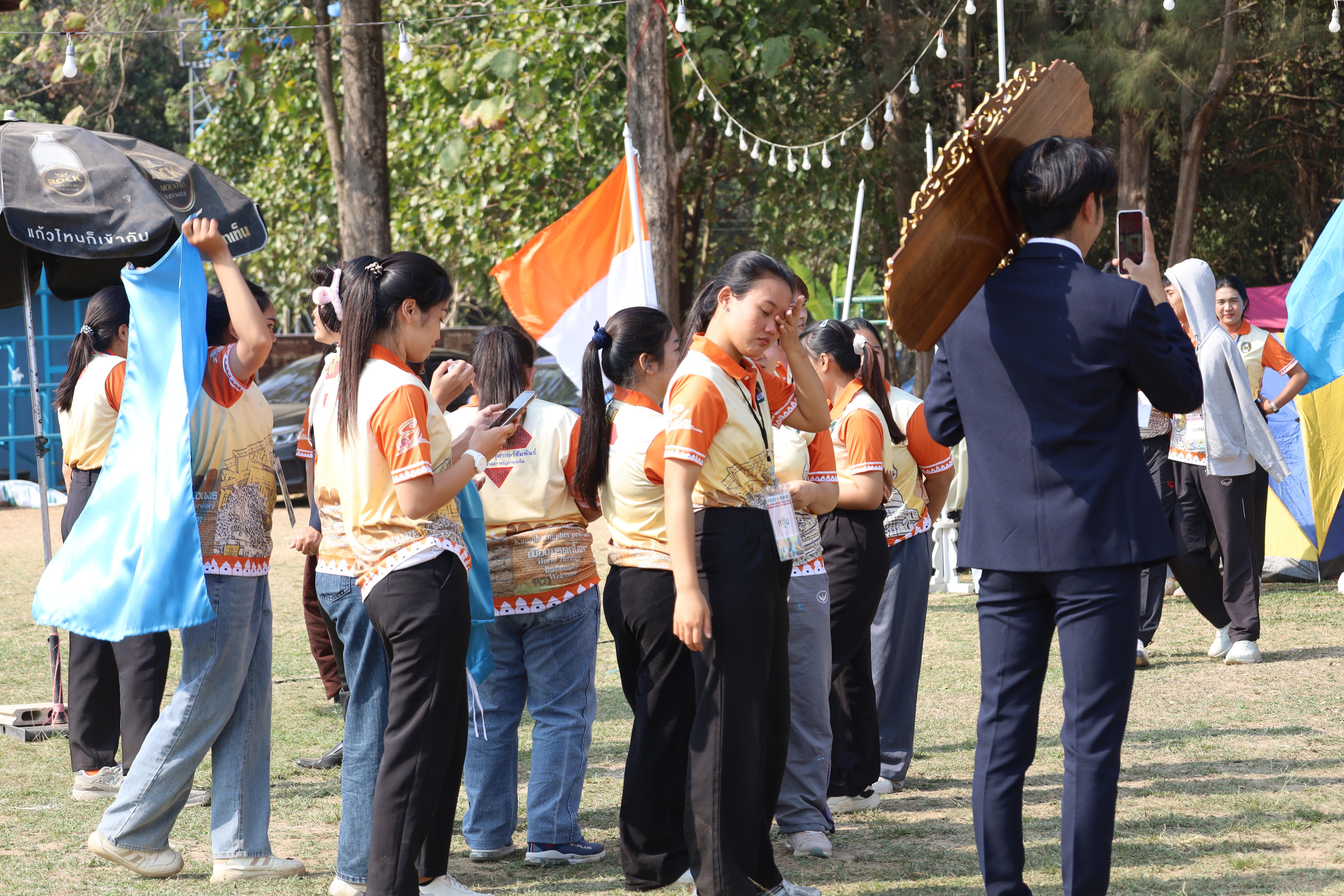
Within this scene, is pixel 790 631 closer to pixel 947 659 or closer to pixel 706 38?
pixel 947 659

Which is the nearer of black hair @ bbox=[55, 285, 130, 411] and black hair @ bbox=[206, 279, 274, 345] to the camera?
black hair @ bbox=[206, 279, 274, 345]

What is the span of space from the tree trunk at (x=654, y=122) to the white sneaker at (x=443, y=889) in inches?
289

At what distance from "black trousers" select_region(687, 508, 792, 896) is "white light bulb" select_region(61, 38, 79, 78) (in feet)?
34.5

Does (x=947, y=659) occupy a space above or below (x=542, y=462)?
below

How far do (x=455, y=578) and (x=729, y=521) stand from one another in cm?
70

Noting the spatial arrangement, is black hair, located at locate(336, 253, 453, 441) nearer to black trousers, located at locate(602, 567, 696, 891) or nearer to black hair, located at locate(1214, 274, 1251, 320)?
black trousers, located at locate(602, 567, 696, 891)

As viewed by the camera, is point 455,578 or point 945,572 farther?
point 945,572

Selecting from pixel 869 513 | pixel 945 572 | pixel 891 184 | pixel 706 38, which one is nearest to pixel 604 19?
→ pixel 706 38

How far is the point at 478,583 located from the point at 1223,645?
4.63 metres

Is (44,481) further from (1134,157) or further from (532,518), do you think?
(1134,157)

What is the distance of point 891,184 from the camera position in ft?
56.6

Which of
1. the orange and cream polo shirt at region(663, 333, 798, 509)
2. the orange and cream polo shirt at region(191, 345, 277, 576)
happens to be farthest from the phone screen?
the orange and cream polo shirt at region(191, 345, 277, 576)

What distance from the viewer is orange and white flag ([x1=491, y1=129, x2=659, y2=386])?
7289mm

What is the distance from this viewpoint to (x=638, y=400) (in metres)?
4.02
